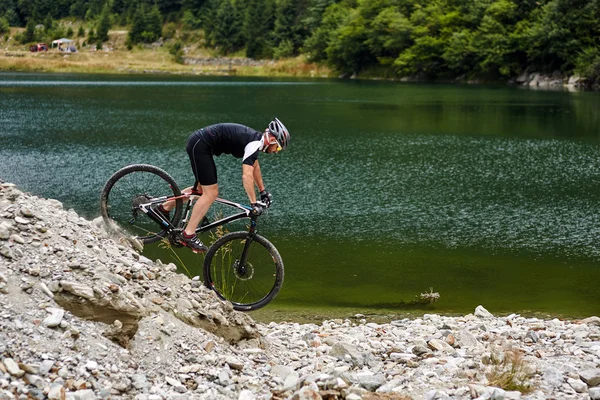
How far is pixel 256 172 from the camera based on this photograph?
10.1 meters

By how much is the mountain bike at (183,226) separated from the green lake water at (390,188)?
3.87 metres

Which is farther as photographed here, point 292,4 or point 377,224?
point 292,4

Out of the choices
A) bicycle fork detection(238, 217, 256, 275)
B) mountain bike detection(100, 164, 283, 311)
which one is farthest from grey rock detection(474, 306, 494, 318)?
bicycle fork detection(238, 217, 256, 275)

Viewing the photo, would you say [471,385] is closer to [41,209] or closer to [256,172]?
[256,172]

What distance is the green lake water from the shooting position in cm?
1709

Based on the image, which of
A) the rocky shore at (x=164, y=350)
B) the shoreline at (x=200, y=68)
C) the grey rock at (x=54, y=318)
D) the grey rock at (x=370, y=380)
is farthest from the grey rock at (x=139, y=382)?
the shoreline at (x=200, y=68)

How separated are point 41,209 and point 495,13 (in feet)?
359

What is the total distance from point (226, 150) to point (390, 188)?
63.2ft

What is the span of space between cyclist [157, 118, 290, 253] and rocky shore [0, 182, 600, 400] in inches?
35.7

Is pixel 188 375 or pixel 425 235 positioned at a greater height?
pixel 188 375

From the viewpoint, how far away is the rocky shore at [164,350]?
7445 millimetres

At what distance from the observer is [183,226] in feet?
36.5

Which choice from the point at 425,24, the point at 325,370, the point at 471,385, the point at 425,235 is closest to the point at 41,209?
the point at 325,370

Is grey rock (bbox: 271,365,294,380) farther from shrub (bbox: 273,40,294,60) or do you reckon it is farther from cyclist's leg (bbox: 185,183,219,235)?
shrub (bbox: 273,40,294,60)
